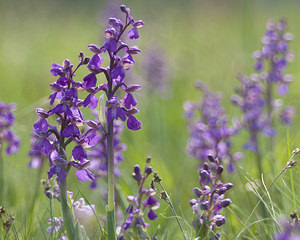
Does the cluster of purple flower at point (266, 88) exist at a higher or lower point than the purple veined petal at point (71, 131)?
higher

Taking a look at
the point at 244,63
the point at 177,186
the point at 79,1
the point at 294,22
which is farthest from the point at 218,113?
the point at 79,1

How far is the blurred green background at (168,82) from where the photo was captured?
2971 millimetres

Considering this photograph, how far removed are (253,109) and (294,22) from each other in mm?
7212

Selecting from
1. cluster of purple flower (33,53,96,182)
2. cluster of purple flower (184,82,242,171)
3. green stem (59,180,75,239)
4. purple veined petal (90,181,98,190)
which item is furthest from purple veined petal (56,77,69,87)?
cluster of purple flower (184,82,242,171)

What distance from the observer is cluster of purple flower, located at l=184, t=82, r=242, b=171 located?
10.9ft

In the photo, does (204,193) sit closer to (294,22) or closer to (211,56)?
(211,56)

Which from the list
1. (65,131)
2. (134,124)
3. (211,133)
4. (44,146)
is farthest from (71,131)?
(211,133)

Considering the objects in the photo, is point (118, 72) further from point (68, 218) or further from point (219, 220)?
point (219, 220)

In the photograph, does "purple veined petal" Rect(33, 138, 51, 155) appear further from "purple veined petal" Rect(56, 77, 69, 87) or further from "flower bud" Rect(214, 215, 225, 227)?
"flower bud" Rect(214, 215, 225, 227)

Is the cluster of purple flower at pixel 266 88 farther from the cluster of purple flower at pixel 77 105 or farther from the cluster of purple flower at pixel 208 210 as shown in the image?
the cluster of purple flower at pixel 77 105

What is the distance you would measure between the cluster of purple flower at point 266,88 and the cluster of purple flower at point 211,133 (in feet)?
0.48

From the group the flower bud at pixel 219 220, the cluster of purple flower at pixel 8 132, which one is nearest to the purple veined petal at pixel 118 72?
the flower bud at pixel 219 220

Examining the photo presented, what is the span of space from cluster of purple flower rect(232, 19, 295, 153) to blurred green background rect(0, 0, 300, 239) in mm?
162

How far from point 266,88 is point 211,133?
0.66 meters
